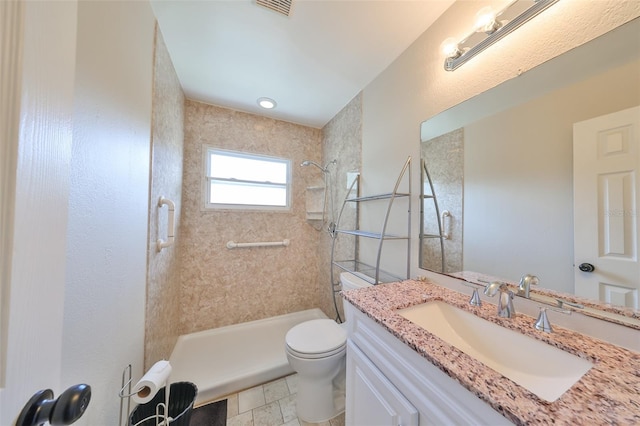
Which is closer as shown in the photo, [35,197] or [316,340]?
[35,197]

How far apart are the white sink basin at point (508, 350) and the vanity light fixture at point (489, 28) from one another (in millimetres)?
1115

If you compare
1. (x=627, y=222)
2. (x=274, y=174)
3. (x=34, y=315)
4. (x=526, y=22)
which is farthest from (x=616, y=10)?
(x=274, y=174)

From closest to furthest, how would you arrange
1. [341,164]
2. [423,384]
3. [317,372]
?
[423,384] < [317,372] < [341,164]

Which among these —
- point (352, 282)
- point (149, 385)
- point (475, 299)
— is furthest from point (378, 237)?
point (149, 385)

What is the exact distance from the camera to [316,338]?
138 centimetres

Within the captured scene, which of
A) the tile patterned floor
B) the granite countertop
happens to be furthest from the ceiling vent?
the tile patterned floor

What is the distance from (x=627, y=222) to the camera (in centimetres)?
61

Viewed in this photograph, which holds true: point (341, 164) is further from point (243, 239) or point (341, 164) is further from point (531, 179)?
point (531, 179)

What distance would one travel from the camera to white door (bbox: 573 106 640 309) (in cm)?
60

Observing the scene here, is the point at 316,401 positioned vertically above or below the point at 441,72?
below

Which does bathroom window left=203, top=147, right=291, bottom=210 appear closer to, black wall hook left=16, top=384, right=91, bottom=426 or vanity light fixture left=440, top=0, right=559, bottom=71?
vanity light fixture left=440, top=0, right=559, bottom=71

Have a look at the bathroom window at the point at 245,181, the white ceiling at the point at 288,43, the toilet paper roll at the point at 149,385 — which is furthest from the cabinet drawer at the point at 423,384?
the bathroom window at the point at 245,181

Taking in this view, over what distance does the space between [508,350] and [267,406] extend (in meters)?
1.43

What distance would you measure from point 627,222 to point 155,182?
202 cm
